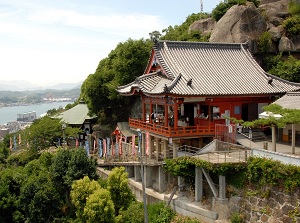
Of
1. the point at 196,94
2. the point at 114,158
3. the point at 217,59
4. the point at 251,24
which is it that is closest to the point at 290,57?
the point at 251,24

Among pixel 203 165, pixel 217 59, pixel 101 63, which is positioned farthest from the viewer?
pixel 101 63

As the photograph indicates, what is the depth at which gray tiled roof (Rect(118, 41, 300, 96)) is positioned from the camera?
92.7ft

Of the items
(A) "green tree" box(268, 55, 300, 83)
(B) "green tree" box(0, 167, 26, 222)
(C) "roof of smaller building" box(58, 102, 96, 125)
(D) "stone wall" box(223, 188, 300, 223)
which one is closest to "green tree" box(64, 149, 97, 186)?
(B) "green tree" box(0, 167, 26, 222)

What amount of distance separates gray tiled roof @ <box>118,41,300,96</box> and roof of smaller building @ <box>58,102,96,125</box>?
14897mm

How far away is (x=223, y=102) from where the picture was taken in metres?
29.4

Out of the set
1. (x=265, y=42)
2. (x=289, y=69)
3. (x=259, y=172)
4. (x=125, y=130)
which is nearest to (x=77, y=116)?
(x=125, y=130)

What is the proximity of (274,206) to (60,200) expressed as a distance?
17723mm

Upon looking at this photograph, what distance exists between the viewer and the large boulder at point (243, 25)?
42.0 meters

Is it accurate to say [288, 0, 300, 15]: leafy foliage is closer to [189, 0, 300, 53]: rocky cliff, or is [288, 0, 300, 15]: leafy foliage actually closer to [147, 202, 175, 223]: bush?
[189, 0, 300, 53]: rocky cliff

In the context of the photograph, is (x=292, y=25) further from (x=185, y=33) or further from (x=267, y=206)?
(x=267, y=206)

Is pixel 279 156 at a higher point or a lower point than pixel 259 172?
higher

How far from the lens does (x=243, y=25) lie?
138 ft

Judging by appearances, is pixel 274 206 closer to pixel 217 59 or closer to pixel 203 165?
pixel 203 165

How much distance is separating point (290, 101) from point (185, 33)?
97.9ft
